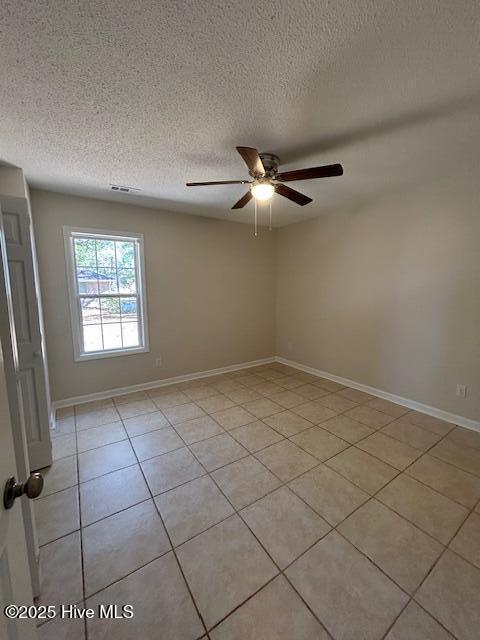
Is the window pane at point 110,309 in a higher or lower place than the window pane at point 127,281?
lower

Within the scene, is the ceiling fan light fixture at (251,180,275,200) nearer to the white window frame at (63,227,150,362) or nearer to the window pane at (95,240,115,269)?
the white window frame at (63,227,150,362)

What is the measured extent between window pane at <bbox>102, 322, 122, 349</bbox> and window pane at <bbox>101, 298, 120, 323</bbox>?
0.08 metres

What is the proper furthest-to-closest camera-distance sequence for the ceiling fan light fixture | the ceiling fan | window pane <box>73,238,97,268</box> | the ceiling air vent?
window pane <box>73,238,97,268</box>, the ceiling air vent, the ceiling fan light fixture, the ceiling fan

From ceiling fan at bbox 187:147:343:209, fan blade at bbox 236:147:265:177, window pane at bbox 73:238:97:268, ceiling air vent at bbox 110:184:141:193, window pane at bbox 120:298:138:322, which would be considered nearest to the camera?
fan blade at bbox 236:147:265:177

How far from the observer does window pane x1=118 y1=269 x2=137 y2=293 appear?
137 inches

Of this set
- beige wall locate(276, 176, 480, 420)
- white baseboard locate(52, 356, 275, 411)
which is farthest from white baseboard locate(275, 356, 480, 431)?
white baseboard locate(52, 356, 275, 411)

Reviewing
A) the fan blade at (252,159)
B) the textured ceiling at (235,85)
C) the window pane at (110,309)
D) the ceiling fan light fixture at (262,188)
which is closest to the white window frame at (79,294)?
the window pane at (110,309)

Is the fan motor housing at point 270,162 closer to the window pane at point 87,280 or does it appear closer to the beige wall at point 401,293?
the beige wall at point 401,293

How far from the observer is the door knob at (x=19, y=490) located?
64 cm

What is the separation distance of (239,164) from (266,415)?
2.56 m

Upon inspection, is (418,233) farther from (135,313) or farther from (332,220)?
(135,313)

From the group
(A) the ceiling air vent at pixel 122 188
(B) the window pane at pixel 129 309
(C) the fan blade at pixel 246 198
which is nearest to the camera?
(C) the fan blade at pixel 246 198

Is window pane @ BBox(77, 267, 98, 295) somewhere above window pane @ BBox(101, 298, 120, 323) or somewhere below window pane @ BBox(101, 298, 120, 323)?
above

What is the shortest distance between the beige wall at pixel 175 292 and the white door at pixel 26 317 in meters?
1.21
